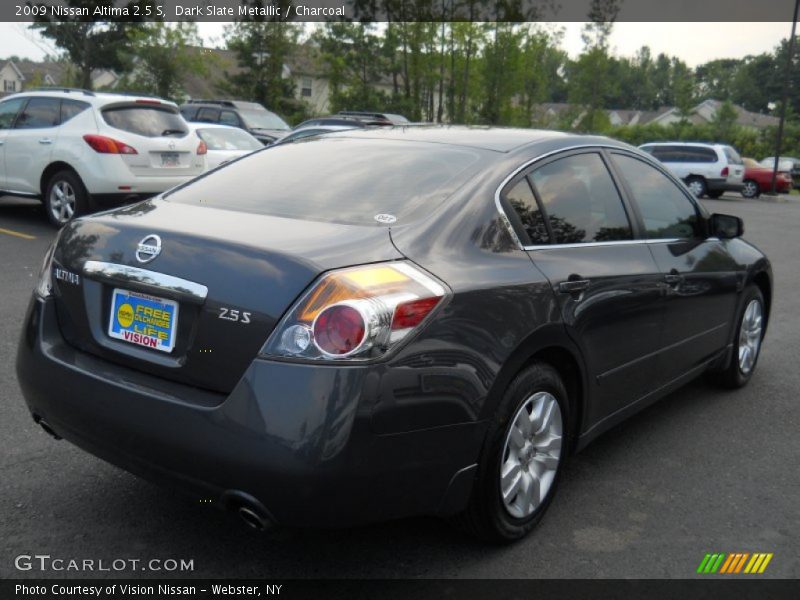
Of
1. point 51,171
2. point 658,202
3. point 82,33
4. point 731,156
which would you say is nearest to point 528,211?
point 658,202

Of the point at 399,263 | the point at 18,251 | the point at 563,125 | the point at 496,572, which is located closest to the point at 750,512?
the point at 496,572

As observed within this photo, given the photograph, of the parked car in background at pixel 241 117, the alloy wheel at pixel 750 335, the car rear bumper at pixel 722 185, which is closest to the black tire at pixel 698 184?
the car rear bumper at pixel 722 185

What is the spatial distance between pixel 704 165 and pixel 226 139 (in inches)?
662

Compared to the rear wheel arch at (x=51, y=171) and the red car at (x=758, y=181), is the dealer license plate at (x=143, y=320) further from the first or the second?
the red car at (x=758, y=181)

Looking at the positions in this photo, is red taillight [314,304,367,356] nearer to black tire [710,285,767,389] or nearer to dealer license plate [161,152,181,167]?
black tire [710,285,767,389]

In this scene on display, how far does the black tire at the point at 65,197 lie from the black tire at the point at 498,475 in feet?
28.3

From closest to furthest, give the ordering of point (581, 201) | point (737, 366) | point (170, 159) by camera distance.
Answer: point (581, 201)
point (737, 366)
point (170, 159)

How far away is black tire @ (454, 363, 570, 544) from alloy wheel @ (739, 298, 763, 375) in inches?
103

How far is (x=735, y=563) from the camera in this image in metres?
3.25

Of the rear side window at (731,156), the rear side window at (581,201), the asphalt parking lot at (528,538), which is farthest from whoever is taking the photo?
the rear side window at (731,156)

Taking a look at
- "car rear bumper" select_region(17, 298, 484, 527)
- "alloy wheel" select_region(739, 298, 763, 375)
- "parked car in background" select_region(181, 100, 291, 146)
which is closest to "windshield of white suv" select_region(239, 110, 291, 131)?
"parked car in background" select_region(181, 100, 291, 146)

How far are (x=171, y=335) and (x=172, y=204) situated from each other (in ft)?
2.74

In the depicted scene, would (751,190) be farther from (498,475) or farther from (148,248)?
(148,248)

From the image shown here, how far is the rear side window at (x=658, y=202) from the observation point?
14.0ft
